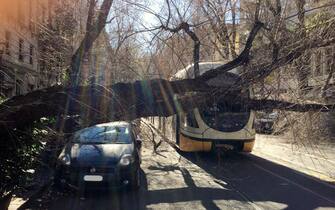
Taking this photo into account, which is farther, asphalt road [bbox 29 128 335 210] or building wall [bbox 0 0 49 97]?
asphalt road [bbox 29 128 335 210]

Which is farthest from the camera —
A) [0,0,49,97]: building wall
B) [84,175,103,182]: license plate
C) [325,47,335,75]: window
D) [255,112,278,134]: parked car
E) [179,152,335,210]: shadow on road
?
[255,112,278,134]: parked car

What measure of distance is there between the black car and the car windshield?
15 centimetres

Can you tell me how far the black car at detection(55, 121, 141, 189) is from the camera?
384 inches

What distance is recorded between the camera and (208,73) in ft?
27.5

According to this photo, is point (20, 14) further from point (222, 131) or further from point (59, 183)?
point (222, 131)

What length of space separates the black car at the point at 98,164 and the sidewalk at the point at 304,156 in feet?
12.0

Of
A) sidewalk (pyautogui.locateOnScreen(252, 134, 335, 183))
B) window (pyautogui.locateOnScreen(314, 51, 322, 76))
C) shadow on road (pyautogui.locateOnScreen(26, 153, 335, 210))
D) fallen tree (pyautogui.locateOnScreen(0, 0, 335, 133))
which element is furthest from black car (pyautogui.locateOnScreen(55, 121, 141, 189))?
window (pyautogui.locateOnScreen(314, 51, 322, 76))

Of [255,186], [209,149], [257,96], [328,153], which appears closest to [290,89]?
[257,96]

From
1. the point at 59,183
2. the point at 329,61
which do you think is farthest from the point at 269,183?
the point at 59,183

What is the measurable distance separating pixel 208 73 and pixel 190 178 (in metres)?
4.64

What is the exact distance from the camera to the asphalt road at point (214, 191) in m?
9.05

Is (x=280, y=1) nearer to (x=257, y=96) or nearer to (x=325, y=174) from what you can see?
(x=257, y=96)

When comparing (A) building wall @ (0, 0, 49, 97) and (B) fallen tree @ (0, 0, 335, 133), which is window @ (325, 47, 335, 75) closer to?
(B) fallen tree @ (0, 0, 335, 133)

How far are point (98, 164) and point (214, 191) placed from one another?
2.70 meters
